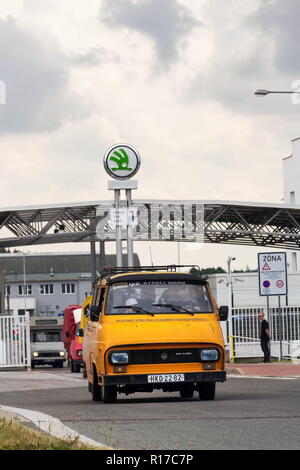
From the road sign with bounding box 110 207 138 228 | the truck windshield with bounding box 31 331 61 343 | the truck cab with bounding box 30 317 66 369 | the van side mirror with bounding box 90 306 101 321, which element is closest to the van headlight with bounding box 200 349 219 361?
the van side mirror with bounding box 90 306 101 321

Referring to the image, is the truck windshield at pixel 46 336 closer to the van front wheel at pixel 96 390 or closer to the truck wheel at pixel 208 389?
the van front wheel at pixel 96 390

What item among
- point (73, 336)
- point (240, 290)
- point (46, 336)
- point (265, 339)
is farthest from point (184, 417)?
point (46, 336)

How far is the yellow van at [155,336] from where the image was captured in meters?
18.1

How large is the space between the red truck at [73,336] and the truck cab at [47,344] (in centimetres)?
768

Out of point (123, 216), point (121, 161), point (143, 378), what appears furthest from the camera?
point (123, 216)

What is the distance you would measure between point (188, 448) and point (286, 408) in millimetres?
5787

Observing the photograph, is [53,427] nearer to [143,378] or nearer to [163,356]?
[143,378]

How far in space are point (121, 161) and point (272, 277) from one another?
11.3 meters

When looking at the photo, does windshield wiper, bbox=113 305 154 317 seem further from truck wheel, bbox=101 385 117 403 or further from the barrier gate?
the barrier gate

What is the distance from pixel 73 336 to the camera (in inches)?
1766

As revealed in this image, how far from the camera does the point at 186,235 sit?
58094 millimetres

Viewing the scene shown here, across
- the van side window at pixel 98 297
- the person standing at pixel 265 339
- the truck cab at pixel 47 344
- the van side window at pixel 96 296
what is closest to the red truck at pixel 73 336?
the person standing at pixel 265 339

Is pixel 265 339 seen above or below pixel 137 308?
below
